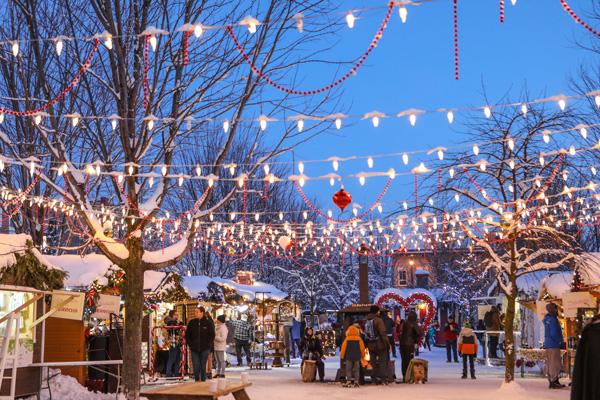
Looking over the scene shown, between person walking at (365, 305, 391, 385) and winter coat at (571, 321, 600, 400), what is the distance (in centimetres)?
1102

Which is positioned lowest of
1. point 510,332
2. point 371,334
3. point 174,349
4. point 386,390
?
point 386,390

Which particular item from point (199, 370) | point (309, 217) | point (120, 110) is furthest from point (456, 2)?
point (309, 217)

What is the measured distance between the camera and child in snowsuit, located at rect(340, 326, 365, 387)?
15.2m

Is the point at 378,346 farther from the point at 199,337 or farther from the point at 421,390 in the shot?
the point at 199,337

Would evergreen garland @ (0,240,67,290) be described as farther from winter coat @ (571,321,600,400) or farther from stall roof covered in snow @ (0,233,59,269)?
winter coat @ (571,321,600,400)

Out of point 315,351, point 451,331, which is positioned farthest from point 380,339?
point 451,331

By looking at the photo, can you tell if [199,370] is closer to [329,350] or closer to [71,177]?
[71,177]

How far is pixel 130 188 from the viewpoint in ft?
40.5

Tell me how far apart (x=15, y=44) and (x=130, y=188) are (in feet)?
11.9

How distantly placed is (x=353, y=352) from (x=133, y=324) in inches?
210

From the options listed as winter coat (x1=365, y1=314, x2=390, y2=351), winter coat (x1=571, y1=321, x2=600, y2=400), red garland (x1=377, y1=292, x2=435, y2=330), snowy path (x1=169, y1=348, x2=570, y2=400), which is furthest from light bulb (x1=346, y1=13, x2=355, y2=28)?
red garland (x1=377, y1=292, x2=435, y2=330)

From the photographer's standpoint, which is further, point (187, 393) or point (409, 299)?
point (409, 299)

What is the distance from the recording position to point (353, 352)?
49.9 feet

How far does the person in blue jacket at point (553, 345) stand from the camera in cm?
1448
